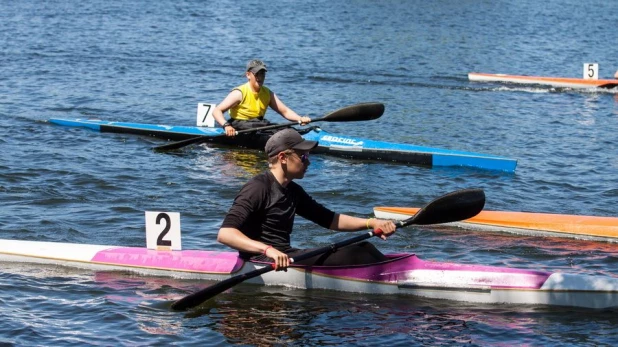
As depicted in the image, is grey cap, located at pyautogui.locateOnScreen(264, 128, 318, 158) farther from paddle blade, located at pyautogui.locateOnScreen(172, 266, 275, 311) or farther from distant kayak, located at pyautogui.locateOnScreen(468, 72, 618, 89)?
distant kayak, located at pyautogui.locateOnScreen(468, 72, 618, 89)

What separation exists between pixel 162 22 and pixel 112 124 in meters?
23.1

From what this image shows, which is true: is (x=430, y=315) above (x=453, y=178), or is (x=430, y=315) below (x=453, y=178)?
below

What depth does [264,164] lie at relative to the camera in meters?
14.8

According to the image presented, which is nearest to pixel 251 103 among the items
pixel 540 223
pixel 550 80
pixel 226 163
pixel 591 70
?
pixel 226 163

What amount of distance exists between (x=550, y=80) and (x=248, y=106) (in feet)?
42.5

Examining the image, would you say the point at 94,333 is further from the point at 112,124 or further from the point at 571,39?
the point at 571,39

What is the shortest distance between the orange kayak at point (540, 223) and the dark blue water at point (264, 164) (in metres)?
0.16

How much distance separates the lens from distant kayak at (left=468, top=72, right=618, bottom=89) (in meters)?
24.2

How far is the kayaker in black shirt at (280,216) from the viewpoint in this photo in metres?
7.83

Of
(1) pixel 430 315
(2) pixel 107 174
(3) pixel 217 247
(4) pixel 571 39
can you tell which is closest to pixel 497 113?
(2) pixel 107 174

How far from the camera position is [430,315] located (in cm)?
829

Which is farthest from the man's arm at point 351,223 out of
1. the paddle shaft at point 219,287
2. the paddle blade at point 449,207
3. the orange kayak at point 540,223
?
the orange kayak at point 540,223

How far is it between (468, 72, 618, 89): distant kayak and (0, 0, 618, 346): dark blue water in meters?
0.30

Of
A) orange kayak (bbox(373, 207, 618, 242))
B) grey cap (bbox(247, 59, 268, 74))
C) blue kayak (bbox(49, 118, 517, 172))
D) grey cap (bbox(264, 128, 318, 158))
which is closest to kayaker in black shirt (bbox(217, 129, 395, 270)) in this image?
grey cap (bbox(264, 128, 318, 158))
